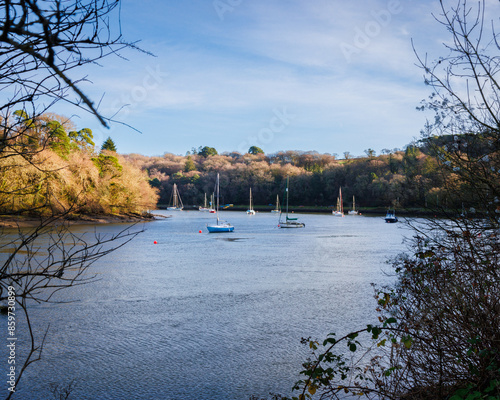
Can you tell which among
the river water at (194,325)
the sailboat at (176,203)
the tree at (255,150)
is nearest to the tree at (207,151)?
the tree at (255,150)

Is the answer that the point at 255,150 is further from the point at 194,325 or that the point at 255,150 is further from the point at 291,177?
the point at 194,325

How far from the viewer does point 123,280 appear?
651 inches

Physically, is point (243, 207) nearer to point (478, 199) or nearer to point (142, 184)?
point (142, 184)

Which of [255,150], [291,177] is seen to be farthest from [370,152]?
[255,150]

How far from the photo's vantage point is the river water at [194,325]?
24.0ft

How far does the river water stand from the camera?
24.0ft

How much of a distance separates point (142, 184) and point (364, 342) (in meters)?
48.3

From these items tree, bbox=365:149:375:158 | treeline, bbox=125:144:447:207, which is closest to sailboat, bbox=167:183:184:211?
treeline, bbox=125:144:447:207

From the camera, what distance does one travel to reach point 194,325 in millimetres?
10453

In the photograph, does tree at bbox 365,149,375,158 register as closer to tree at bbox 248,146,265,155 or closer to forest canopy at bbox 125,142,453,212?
forest canopy at bbox 125,142,453,212

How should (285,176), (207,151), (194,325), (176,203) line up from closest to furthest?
(194,325) < (176,203) < (285,176) < (207,151)

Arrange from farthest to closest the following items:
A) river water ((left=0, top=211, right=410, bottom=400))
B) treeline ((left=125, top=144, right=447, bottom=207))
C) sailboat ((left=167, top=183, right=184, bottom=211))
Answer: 1. sailboat ((left=167, top=183, right=184, bottom=211))
2. treeline ((left=125, top=144, right=447, bottom=207))
3. river water ((left=0, top=211, right=410, bottom=400))

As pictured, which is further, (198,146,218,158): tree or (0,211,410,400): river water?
(198,146,218,158): tree

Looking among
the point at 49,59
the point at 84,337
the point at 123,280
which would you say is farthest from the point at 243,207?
the point at 49,59
